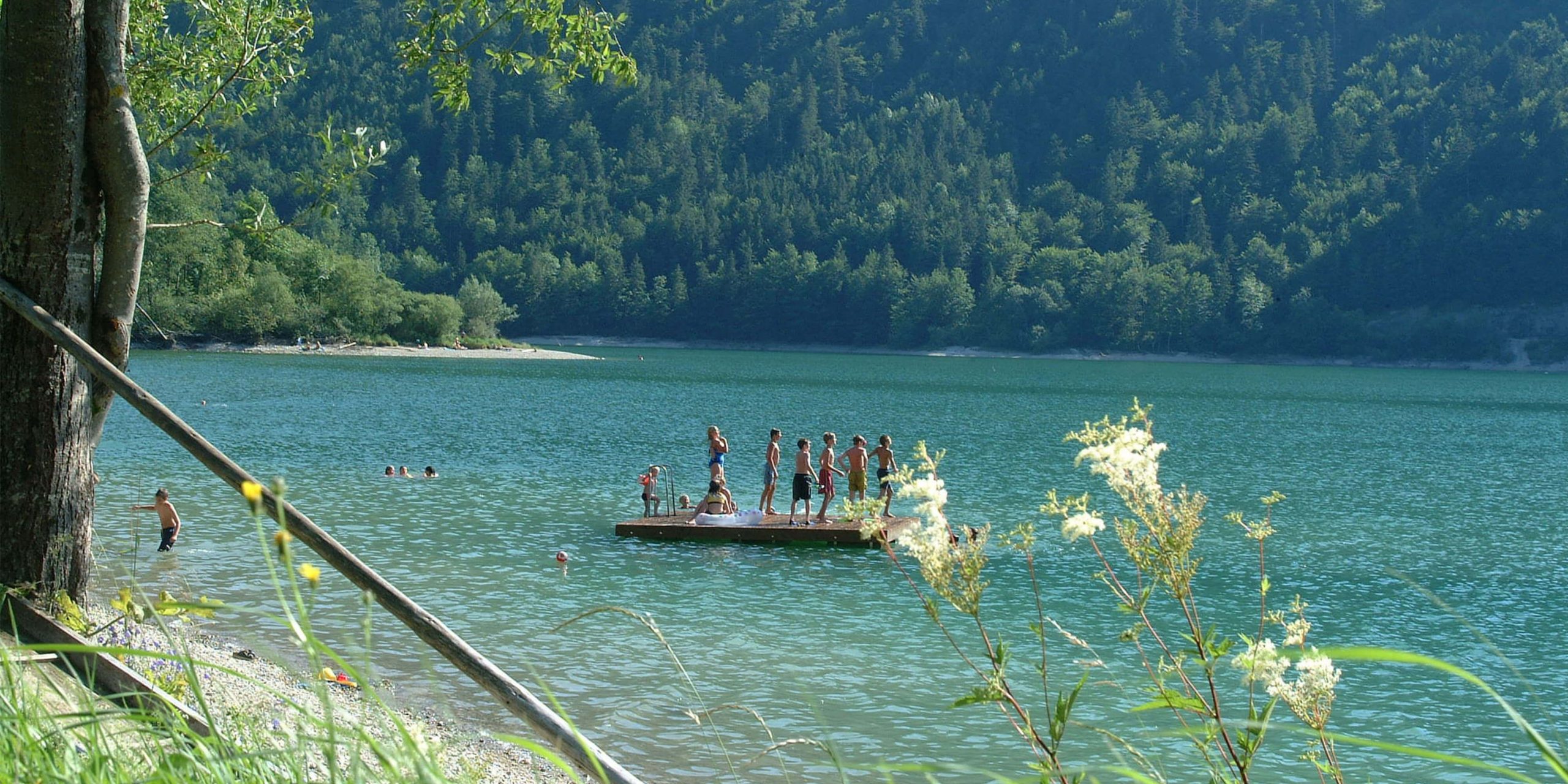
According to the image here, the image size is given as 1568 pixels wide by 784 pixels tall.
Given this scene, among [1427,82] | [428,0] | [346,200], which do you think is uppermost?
[1427,82]

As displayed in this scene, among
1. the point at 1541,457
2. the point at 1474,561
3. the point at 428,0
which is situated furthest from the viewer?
the point at 1541,457

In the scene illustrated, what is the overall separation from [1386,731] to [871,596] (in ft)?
21.4

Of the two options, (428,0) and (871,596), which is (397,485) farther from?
(428,0)

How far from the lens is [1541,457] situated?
4419 centimetres

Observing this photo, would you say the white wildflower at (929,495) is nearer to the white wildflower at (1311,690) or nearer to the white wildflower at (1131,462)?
the white wildflower at (1131,462)

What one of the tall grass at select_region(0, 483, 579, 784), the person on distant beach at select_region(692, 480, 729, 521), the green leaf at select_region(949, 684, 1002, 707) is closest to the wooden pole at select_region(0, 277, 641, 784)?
the tall grass at select_region(0, 483, 579, 784)

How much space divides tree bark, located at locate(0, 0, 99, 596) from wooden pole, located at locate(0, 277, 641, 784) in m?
1.03

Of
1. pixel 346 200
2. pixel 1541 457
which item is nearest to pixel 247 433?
pixel 1541 457

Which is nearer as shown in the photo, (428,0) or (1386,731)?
(428,0)

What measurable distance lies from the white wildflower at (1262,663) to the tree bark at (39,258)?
4716 mm

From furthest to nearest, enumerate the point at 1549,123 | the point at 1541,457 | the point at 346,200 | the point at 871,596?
the point at 346,200 → the point at 1549,123 → the point at 1541,457 → the point at 871,596

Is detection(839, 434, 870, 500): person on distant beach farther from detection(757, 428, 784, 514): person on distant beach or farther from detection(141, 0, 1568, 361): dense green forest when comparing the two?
detection(141, 0, 1568, 361): dense green forest

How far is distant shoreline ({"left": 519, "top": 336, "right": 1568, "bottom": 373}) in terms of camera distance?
444ft

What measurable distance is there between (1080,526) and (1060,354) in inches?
6000
